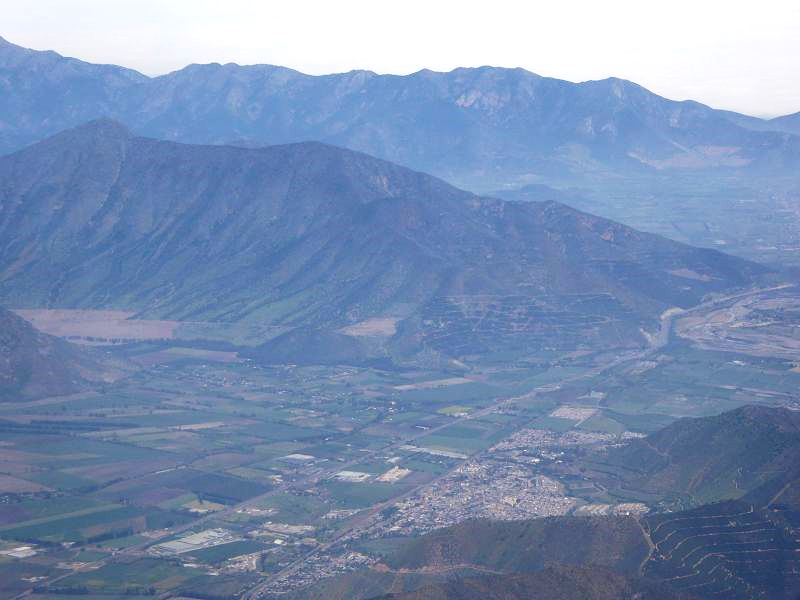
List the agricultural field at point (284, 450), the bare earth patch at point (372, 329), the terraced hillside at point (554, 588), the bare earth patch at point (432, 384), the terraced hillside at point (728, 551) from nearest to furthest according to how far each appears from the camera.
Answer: the terraced hillside at point (554, 588) → the terraced hillside at point (728, 551) → the agricultural field at point (284, 450) → the bare earth patch at point (432, 384) → the bare earth patch at point (372, 329)

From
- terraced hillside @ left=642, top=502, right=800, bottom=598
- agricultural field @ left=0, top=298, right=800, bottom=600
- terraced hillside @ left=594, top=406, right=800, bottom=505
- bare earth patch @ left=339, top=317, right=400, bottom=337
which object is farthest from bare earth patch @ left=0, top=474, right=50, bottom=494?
bare earth patch @ left=339, top=317, right=400, bottom=337

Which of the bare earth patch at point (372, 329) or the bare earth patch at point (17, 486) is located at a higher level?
the bare earth patch at point (372, 329)

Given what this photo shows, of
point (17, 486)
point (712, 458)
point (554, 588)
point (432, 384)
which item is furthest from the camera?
point (432, 384)

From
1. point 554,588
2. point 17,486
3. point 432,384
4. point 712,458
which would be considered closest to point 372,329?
point 432,384

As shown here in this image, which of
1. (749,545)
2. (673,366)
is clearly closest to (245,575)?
(749,545)

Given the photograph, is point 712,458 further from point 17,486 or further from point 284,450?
point 17,486

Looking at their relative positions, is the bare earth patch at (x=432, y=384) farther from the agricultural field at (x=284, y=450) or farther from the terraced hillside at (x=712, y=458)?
the terraced hillside at (x=712, y=458)

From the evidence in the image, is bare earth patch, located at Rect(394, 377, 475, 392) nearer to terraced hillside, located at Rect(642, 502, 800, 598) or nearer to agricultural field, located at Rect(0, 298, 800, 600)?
agricultural field, located at Rect(0, 298, 800, 600)

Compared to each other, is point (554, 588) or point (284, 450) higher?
point (554, 588)

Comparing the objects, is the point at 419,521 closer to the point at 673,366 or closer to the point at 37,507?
the point at 37,507

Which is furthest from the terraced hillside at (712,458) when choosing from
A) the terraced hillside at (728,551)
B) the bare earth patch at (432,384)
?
the bare earth patch at (432,384)

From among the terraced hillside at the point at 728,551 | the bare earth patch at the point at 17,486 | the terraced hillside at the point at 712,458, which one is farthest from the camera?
the bare earth patch at the point at 17,486
